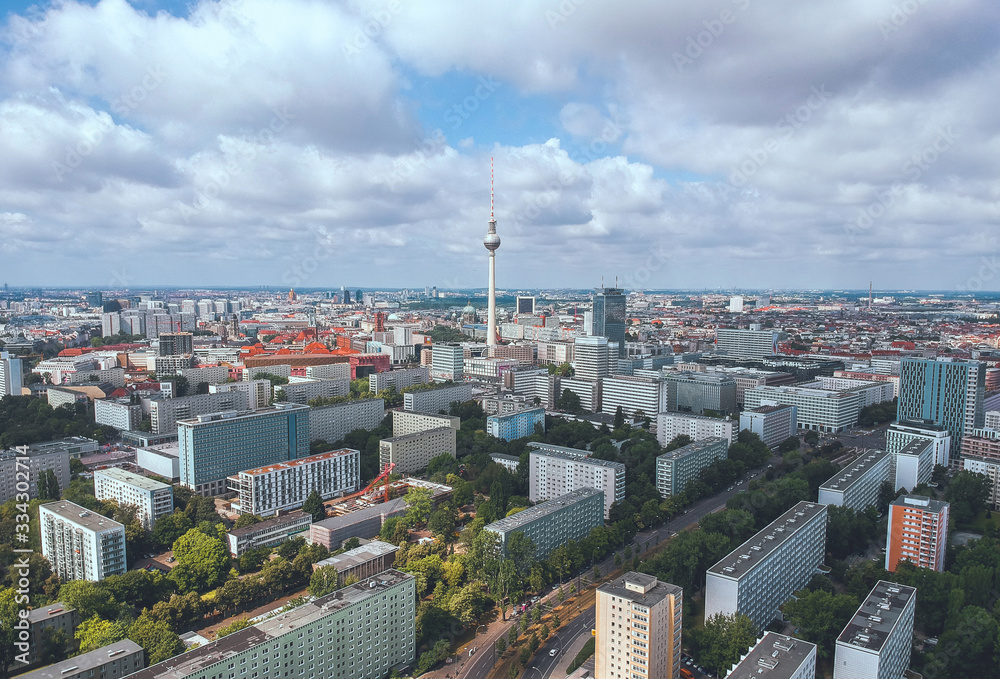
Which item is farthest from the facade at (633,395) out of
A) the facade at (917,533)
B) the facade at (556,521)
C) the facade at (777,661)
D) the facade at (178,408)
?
the facade at (777,661)

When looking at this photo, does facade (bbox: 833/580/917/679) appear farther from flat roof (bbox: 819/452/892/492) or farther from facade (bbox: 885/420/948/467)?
facade (bbox: 885/420/948/467)

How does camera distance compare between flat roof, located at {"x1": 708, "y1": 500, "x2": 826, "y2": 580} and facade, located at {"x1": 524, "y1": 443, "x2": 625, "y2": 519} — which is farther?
facade, located at {"x1": 524, "y1": 443, "x2": 625, "y2": 519}

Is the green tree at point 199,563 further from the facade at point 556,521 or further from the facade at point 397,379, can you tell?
the facade at point 397,379

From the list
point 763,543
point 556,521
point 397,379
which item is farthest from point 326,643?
point 397,379

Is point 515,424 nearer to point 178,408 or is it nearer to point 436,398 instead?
point 436,398

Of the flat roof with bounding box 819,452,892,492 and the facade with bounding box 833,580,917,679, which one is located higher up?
the flat roof with bounding box 819,452,892,492

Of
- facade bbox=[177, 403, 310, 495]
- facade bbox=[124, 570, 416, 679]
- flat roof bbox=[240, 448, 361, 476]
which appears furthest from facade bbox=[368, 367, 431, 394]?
facade bbox=[124, 570, 416, 679]

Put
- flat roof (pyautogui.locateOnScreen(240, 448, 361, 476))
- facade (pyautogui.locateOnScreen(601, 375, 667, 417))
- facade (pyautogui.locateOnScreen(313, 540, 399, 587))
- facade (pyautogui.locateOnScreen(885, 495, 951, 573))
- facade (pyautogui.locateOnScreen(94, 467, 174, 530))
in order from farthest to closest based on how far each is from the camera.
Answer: facade (pyautogui.locateOnScreen(601, 375, 667, 417))
flat roof (pyautogui.locateOnScreen(240, 448, 361, 476))
facade (pyautogui.locateOnScreen(94, 467, 174, 530))
facade (pyautogui.locateOnScreen(885, 495, 951, 573))
facade (pyautogui.locateOnScreen(313, 540, 399, 587))
